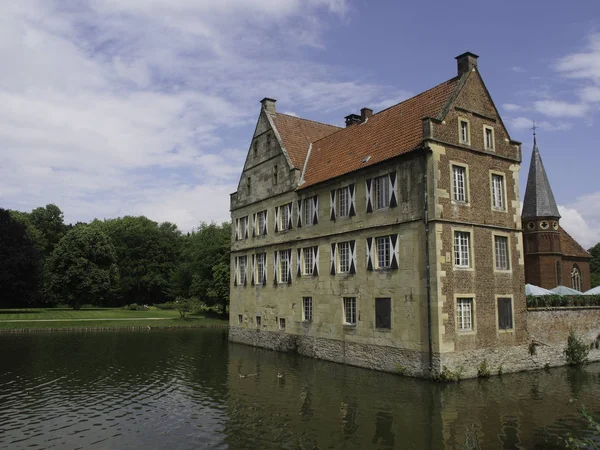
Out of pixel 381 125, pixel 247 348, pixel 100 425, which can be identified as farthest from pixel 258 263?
pixel 100 425

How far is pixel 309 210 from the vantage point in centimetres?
2942

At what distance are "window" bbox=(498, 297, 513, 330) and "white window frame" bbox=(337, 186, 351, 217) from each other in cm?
842

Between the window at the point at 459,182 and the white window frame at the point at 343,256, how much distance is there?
243 inches

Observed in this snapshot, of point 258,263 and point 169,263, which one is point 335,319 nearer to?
point 258,263

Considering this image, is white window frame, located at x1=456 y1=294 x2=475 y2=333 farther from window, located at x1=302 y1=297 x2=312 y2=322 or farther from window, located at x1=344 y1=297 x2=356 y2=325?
window, located at x1=302 y1=297 x2=312 y2=322

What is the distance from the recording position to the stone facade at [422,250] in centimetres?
2133

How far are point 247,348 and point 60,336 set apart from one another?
17.3 metres

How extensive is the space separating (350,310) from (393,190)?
21.4 feet

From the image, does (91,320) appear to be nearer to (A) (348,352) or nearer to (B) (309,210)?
(B) (309,210)

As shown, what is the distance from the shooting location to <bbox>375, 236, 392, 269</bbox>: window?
23.5m

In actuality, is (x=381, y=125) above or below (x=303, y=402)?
above

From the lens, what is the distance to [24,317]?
50.2m

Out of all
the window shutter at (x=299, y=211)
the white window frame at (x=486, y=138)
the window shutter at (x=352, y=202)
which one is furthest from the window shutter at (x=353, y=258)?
the white window frame at (x=486, y=138)

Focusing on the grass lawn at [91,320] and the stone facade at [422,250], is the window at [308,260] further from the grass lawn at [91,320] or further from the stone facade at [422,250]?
the grass lawn at [91,320]
